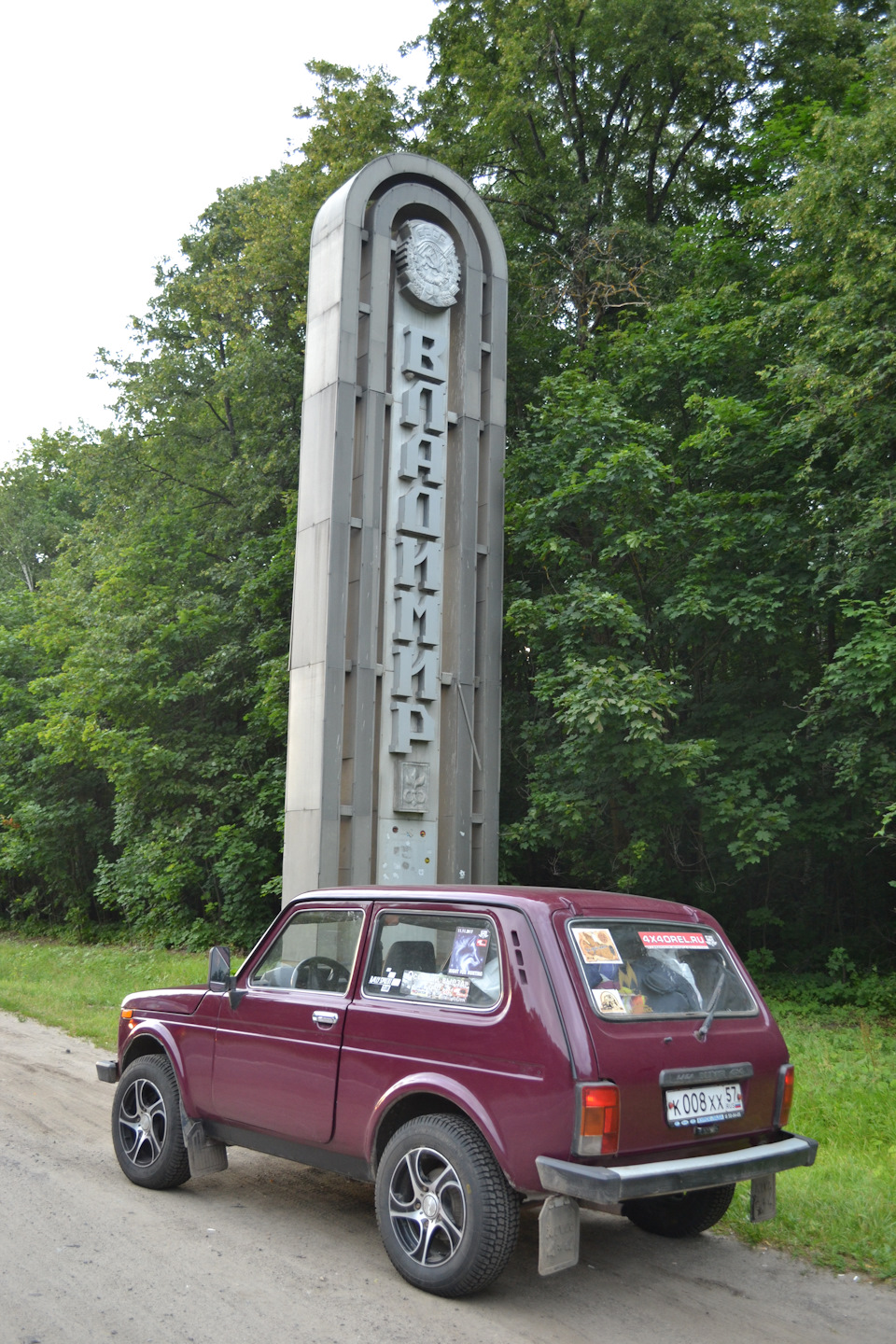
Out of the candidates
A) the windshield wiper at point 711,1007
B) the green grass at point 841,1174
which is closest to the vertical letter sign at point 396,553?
the green grass at point 841,1174

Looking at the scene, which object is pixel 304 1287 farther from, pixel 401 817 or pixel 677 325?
pixel 677 325

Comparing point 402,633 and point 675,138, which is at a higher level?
point 675,138

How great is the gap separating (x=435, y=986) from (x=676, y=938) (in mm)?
1118

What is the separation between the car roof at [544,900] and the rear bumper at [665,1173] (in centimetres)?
101

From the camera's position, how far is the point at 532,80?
2069 cm

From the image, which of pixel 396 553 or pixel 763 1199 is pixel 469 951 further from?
pixel 396 553

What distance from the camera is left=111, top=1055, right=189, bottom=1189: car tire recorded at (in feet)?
19.8

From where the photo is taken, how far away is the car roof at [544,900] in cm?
482

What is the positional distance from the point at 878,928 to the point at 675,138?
1505 centimetres

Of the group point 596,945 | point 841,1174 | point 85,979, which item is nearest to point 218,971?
point 596,945

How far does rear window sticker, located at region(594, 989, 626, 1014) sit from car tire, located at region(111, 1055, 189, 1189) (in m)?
2.73

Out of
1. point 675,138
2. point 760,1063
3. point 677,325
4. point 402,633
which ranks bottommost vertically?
point 760,1063

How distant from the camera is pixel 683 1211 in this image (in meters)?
5.56

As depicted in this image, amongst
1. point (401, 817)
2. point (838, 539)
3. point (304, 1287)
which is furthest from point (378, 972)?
point (838, 539)
